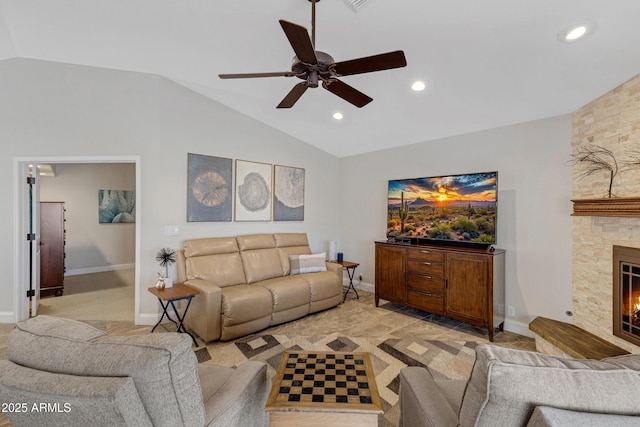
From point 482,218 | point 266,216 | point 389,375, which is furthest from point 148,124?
point 482,218

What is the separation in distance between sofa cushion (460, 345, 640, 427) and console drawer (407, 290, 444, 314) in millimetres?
2781

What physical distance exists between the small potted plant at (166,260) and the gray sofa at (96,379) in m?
2.13

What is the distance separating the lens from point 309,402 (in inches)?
51.6

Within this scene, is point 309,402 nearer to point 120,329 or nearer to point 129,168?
point 120,329

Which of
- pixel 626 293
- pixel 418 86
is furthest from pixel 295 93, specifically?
pixel 626 293

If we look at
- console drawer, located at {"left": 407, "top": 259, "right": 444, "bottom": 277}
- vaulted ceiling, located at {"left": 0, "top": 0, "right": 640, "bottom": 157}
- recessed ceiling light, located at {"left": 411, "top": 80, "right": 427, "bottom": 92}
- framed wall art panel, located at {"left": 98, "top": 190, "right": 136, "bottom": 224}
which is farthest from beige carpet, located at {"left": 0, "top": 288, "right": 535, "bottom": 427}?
framed wall art panel, located at {"left": 98, "top": 190, "right": 136, "bottom": 224}

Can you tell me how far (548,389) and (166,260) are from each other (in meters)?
3.48

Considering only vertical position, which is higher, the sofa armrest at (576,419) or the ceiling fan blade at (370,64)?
the ceiling fan blade at (370,64)

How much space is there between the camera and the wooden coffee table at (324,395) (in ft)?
4.22

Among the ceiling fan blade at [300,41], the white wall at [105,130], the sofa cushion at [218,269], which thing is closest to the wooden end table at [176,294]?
the sofa cushion at [218,269]

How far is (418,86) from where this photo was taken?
9.82ft

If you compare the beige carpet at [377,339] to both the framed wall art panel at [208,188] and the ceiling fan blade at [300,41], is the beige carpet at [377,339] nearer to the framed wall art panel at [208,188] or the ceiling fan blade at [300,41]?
the framed wall art panel at [208,188]

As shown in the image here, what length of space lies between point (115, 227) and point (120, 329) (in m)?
4.18

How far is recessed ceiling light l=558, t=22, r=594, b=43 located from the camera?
6.64ft
